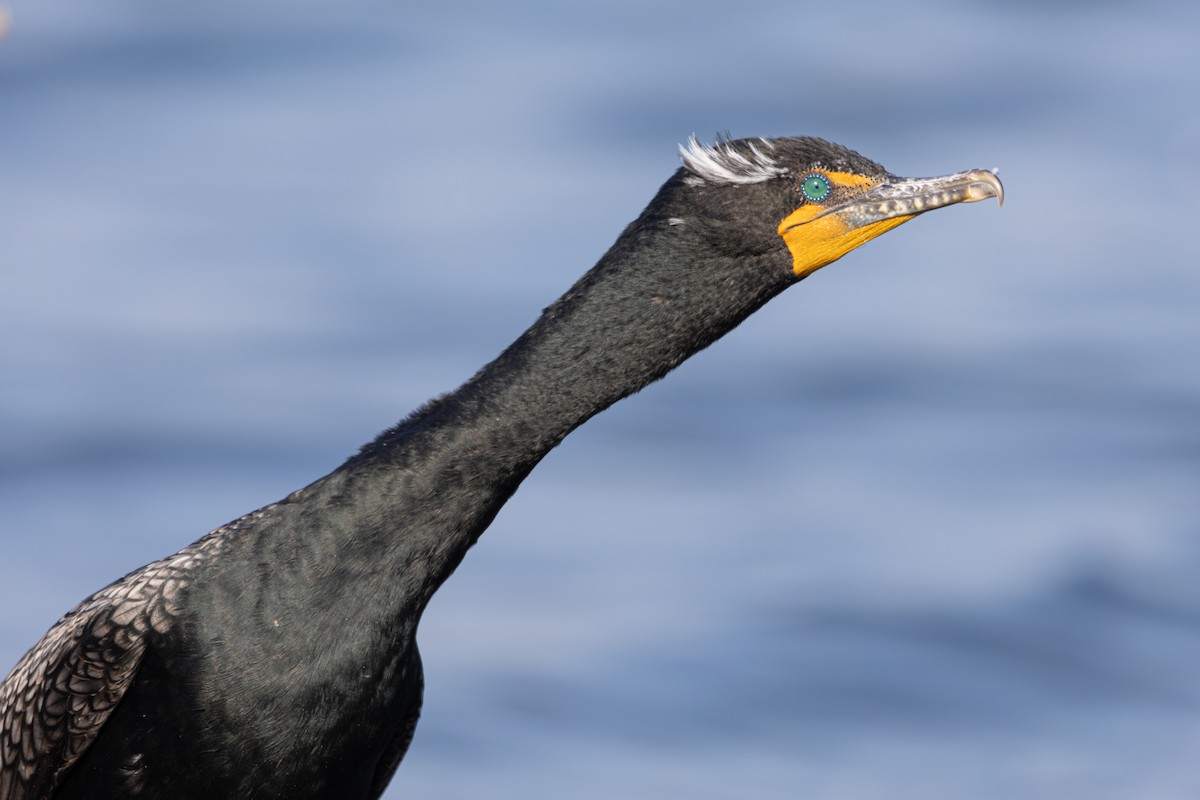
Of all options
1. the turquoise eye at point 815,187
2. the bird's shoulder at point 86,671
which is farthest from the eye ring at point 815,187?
the bird's shoulder at point 86,671

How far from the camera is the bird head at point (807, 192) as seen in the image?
16.5ft

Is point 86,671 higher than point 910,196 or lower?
lower

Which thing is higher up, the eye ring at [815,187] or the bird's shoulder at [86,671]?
the eye ring at [815,187]

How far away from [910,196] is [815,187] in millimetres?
289

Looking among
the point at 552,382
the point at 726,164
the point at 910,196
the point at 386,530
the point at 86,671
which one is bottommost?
the point at 86,671

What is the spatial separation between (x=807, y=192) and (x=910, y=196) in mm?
319

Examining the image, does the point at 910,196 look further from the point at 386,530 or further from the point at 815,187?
the point at 386,530

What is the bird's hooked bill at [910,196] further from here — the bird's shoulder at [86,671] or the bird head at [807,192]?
the bird's shoulder at [86,671]

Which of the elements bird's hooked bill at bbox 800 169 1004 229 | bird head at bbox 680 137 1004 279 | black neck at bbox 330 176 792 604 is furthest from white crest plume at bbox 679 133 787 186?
→ bird's hooked bill at bbox 800 169 1004 229

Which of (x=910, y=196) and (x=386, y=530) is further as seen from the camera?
(x=910, y=196)

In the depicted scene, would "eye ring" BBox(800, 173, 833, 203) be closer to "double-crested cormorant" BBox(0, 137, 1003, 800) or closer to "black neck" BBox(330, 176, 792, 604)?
"double-crested cormorant" BBox(0, 137, 1003, 800)

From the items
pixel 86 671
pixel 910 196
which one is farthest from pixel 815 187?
pixel 86 671

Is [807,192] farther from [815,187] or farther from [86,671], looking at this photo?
[86,671]

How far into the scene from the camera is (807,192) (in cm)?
514
